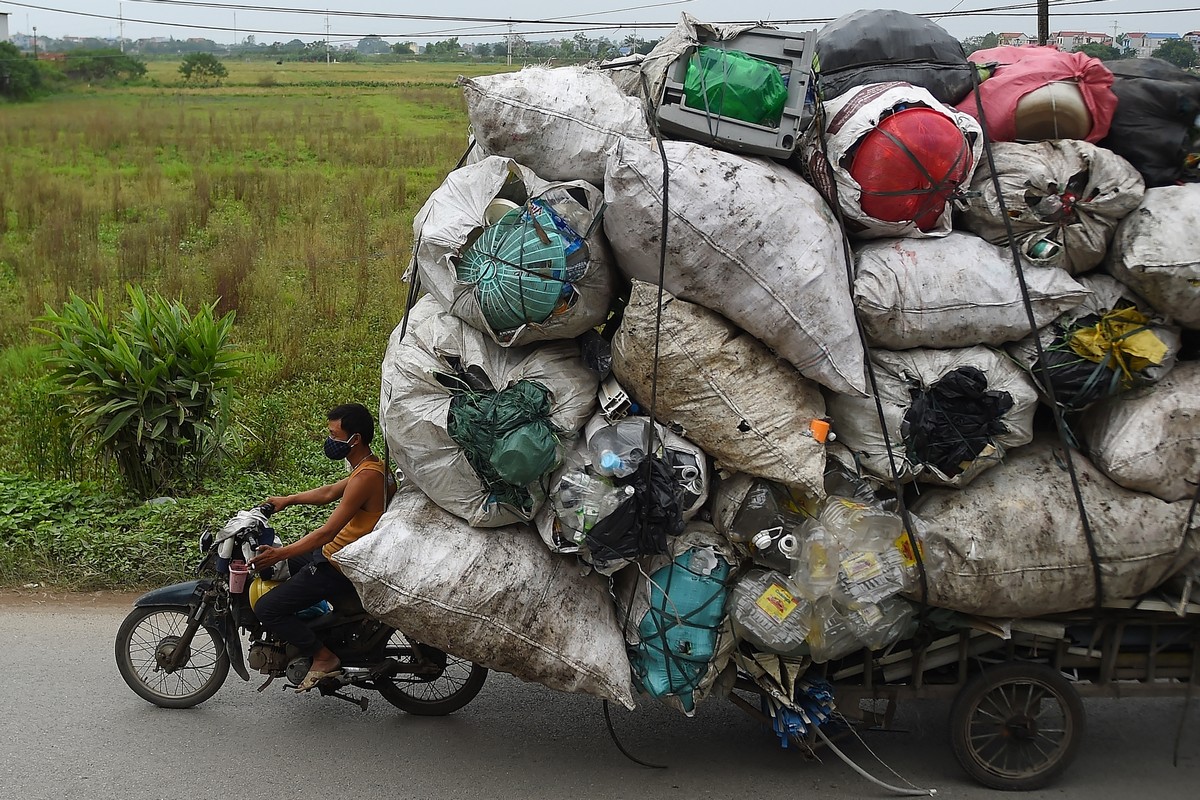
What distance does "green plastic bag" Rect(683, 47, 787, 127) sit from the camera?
363 cm

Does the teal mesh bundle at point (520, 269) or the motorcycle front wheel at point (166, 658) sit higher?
the teal mesh bundle at point (520, 269)

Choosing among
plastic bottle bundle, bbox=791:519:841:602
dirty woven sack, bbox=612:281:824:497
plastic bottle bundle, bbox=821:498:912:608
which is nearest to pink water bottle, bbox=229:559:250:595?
dirty woven sack, bbox=612:281:824:497

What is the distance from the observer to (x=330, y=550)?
4.31m

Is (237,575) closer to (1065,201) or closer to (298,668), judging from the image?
(298,668)

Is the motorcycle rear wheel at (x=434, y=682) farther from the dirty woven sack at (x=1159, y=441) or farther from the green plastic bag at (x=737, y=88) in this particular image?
the dirty woven sack at (x=1159, y=441)

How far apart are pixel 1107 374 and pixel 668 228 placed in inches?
63.7

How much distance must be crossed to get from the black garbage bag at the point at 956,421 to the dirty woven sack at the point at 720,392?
0.36 metres

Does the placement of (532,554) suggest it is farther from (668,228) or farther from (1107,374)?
(1107,374)

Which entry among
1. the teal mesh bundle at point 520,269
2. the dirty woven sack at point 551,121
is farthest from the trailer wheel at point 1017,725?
the dirty woven sack at point 551,121

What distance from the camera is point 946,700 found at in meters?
3.93

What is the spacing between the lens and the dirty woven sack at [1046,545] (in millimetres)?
3566

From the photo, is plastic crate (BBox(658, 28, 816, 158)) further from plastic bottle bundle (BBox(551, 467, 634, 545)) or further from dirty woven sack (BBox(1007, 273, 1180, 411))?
plastic bottle bundle (BBox(551, 467, 634, 545))

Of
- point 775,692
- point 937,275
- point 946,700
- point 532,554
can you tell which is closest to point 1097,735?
point 946,700

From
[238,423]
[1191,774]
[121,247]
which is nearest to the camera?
[1191,774]
